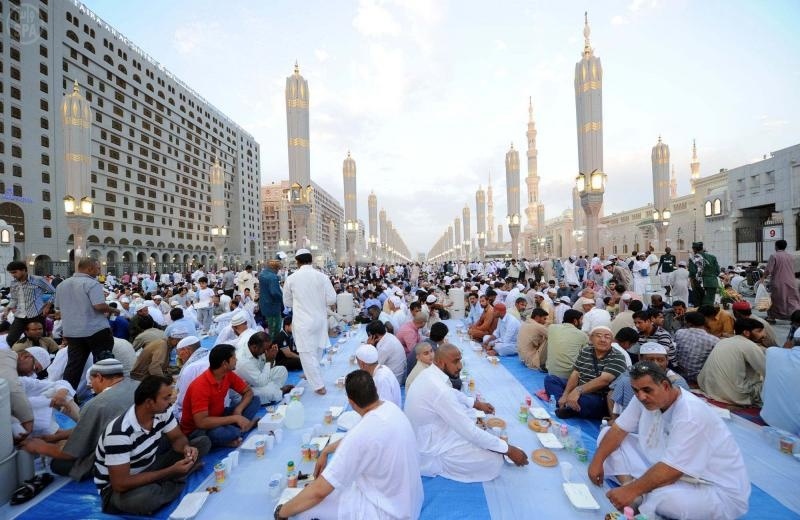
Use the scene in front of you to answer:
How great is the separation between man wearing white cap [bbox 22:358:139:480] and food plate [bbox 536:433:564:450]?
3386 mm

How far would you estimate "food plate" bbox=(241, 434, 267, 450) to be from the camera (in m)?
3.35

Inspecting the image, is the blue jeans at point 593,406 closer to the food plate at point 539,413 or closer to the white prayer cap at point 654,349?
the food plate at point 539,413

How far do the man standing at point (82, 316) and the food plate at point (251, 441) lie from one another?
2071mm

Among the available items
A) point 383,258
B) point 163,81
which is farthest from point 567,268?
point 163,81

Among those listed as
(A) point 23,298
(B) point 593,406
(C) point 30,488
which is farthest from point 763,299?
(A) point 23,298

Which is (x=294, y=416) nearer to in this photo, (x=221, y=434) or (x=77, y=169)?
(x=221, y=434)

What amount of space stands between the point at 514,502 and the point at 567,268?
12.6 metres

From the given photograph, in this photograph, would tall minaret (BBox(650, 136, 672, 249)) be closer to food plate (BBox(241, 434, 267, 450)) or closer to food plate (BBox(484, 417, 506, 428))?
food plate (BBox(484, 417, 506, 428))

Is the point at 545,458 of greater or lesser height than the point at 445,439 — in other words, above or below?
below

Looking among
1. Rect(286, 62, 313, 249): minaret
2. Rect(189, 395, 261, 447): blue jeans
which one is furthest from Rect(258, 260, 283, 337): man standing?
Rect(286, 62, 313, 249): minaret

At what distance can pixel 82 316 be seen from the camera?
4188 millimetres

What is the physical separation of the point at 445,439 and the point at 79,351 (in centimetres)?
419

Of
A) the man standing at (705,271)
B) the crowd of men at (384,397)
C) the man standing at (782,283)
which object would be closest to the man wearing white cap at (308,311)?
the crowd of men at (384,397)

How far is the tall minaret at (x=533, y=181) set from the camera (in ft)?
128
